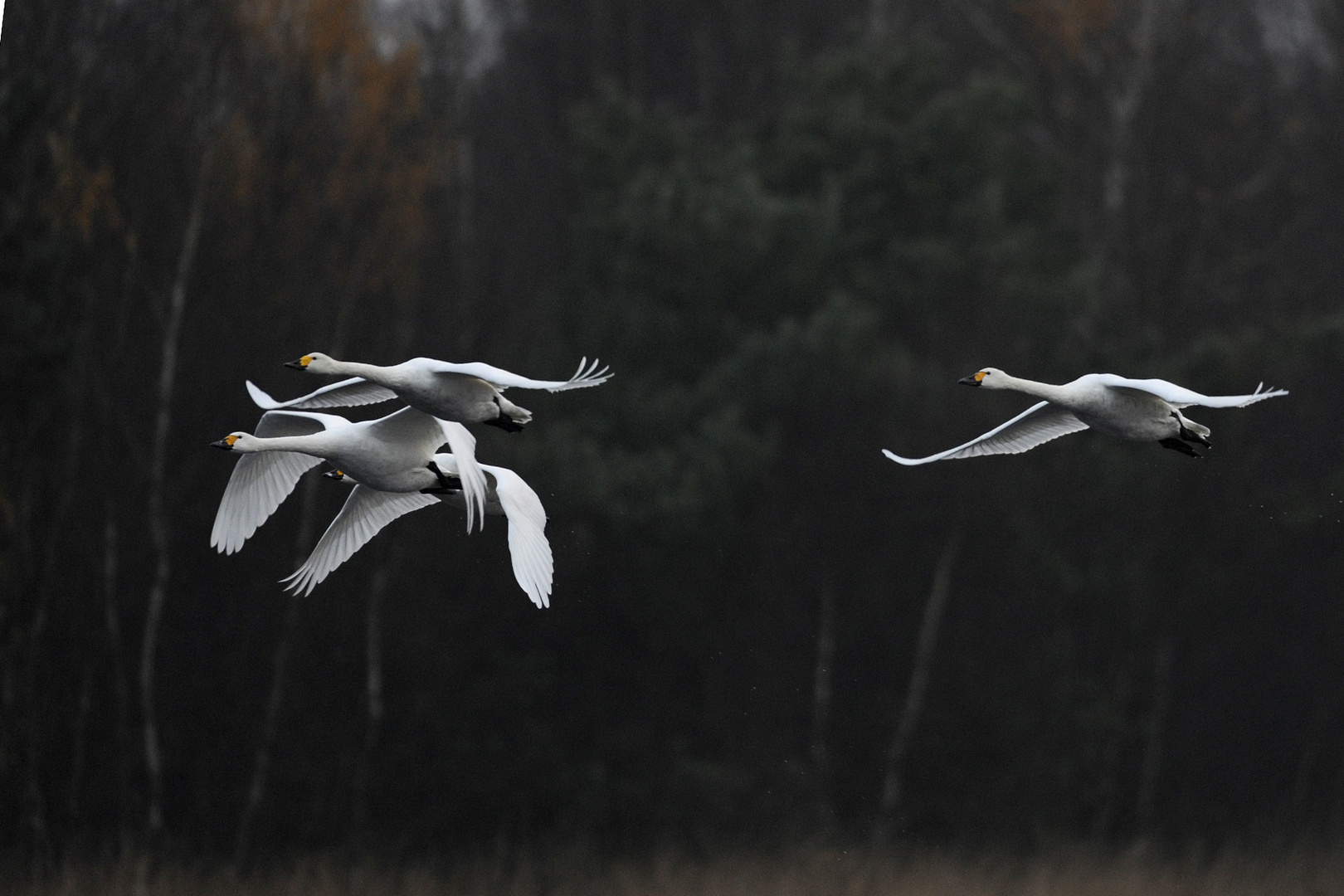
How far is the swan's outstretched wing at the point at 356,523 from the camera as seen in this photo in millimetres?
11266

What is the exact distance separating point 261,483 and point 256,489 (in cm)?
5

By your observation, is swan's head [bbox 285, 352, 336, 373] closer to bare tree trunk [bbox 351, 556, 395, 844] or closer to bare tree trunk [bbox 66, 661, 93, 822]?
bare tree trunk [bbox 66, 661, 93, 822]

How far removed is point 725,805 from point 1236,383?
6.97 meters

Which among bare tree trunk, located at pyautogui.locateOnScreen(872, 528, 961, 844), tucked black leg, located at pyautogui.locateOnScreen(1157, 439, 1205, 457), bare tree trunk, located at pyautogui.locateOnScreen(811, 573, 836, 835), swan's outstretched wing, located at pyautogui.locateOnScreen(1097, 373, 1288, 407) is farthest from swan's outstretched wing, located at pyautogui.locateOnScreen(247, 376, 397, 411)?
bare tree trunk, located at pyautogui.locateOnScreen(872, 528, 961, 844)

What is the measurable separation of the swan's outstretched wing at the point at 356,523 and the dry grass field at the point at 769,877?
318 inches

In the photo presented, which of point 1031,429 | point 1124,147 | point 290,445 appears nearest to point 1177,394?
point 1031,429

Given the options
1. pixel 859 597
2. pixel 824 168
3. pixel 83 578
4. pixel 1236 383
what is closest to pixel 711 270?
pixel 824 168

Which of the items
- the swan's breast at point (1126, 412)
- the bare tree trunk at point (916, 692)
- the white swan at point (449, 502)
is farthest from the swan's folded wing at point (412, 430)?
the bare tree trunk at point (916, 692)

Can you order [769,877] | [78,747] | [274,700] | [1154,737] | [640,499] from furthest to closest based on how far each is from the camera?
[1154,737], [640,499], [769,877], [274,700], [78,747]

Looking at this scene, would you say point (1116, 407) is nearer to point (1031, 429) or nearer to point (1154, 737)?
point (1031, 429)

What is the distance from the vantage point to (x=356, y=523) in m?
11.7

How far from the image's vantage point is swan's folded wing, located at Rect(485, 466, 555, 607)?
853 centimetres

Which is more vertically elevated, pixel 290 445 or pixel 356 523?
pixel 290 445

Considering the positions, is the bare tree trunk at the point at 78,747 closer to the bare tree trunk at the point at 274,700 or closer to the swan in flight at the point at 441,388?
the bare tree trunk at the point at 274,700
